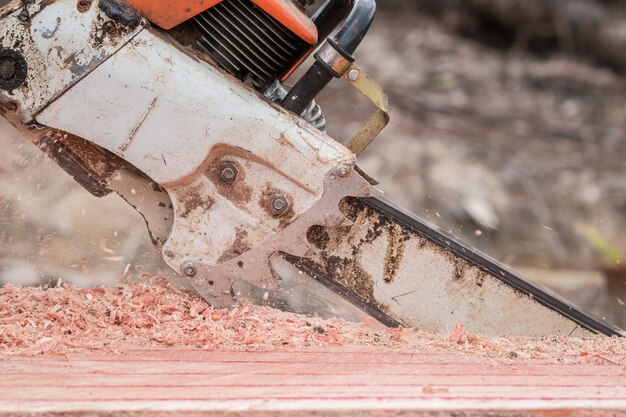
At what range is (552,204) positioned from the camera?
233 inches

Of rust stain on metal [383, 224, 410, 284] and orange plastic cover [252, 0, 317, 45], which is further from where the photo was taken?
rust stain on metal [383, 224, 410, 284]

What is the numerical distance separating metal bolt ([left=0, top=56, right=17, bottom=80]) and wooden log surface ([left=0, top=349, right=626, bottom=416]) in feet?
2.99

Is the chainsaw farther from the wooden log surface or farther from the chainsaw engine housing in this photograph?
the wooden log surface

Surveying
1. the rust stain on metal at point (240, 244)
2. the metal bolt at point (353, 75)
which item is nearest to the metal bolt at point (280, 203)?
A: the rust stain on metal at point (240, 244)

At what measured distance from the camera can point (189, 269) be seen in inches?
104

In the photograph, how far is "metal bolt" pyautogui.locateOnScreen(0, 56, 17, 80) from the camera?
8.16 ft

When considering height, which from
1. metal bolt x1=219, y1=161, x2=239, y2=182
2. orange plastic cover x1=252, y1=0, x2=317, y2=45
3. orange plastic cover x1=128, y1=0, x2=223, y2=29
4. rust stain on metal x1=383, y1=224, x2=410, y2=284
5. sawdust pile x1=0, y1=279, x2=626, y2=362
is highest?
orange plastic cover x1=252, y1=0, x2=317, y2=45

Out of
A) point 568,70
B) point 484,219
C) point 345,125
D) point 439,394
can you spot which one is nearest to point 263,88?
point 439,394

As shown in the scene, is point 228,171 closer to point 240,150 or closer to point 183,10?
point 240,150

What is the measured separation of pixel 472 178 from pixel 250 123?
3852 millimetres

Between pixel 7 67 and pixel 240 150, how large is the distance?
2.33 ft

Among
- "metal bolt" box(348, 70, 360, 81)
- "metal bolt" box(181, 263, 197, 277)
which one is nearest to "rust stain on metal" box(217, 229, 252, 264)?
"metal bolt" box(181, 263, 197, 277)

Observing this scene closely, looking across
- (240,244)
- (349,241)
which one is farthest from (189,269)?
(349,241)

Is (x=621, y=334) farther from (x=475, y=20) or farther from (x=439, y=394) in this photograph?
(x=475, y=20)
